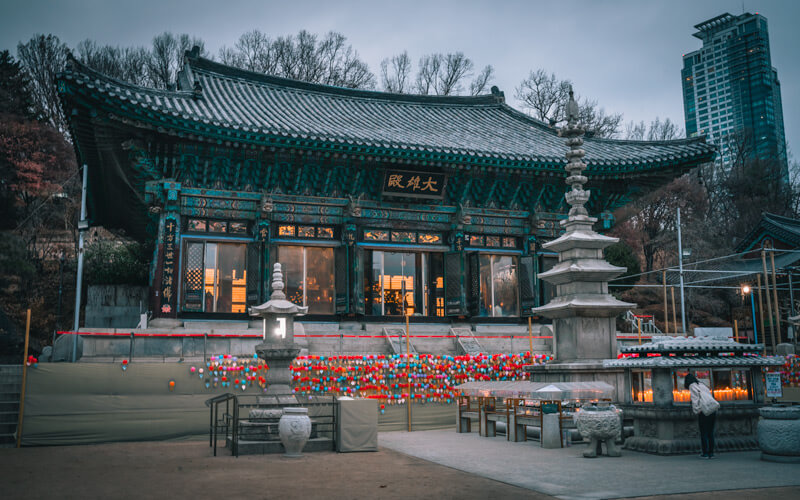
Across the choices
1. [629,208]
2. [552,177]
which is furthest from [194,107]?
[629,208]

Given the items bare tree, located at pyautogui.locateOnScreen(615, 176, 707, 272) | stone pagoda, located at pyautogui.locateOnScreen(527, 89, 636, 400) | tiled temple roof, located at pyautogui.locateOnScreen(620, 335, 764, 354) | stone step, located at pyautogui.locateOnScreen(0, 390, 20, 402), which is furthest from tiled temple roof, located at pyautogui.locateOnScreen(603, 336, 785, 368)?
bare tree, located at pyautogui.locateOnScreen(615, 176, 707, 272)

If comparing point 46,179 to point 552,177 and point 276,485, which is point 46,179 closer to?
point 552,177

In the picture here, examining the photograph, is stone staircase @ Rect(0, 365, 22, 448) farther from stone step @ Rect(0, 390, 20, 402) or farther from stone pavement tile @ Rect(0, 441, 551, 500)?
stone pavement tile @ Rect(0, 441, 551, 500)

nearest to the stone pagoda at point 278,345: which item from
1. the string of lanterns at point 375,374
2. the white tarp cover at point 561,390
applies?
the string of lanterns at point 375,374

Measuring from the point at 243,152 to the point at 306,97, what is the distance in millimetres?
7542

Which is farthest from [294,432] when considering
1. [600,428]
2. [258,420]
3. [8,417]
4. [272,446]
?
[8,417]

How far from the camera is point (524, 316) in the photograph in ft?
76.9

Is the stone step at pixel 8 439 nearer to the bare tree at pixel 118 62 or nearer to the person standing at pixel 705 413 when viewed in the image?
the person standing at pixel 705 413

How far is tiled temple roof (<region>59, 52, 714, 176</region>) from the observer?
18438 mm

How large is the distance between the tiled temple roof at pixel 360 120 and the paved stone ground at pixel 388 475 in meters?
9.94

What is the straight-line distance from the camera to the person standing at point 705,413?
10117 millimetres

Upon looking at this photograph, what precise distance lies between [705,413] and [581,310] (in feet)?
10.4

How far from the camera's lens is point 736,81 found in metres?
98.5

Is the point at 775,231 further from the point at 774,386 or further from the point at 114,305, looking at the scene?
the point at 114,305
